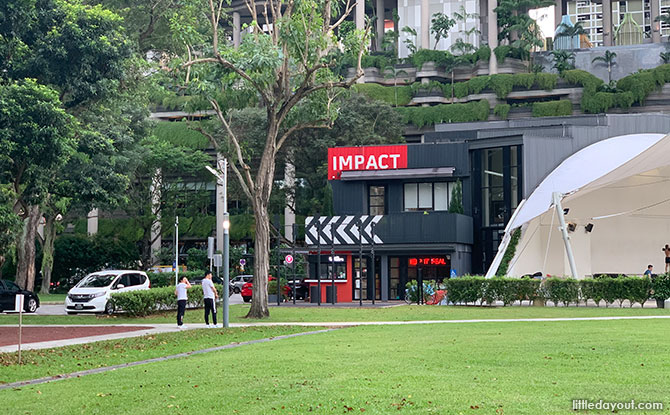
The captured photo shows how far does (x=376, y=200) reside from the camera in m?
56.9

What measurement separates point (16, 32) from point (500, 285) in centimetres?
2194

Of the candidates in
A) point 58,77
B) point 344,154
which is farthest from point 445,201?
point 58,77

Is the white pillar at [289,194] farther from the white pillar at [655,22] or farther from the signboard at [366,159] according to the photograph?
the white pillar at [655,22]

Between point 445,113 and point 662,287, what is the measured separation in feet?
196

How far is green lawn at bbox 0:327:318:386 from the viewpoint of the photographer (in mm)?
16766

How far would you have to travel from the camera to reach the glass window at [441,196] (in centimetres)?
5575

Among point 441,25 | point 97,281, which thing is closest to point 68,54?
point 97,281

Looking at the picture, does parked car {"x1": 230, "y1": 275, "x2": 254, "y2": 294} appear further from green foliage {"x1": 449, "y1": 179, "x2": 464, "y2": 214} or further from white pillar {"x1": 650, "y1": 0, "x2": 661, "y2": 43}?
white pillar {"x1": 650, "y1": 0, "x2": 661, "y2": 43}

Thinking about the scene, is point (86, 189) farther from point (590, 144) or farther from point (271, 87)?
point (590, 144)

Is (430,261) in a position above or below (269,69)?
below

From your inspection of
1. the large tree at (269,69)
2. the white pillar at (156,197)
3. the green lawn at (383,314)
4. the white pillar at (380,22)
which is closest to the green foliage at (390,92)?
the white pillar at (380,22)

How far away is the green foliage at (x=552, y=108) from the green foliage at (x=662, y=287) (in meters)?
60.1

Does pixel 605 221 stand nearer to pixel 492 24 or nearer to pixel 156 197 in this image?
pixel 156 197

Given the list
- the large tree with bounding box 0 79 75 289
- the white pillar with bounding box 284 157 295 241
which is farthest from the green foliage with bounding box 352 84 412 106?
the large tree with bounding box 0 79 75 289
